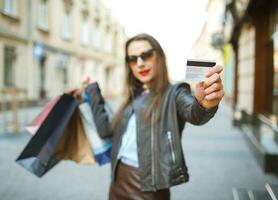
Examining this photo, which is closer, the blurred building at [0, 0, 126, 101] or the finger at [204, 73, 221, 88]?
the finger at [204, 73, 221, 88]

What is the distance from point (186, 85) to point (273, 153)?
3407 mm

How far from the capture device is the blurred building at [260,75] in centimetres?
621

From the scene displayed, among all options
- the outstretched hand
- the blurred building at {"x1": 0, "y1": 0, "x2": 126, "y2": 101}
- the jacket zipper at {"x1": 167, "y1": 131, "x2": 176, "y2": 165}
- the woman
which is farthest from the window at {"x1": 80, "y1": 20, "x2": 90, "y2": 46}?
the outstretched hand

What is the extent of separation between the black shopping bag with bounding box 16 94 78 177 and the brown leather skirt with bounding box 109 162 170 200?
1.25ft

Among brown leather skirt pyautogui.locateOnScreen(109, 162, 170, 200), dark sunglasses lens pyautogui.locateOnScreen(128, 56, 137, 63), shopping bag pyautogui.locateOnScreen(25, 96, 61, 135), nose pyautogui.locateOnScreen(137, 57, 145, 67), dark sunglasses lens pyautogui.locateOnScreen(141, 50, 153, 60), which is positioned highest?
dark sunglasses lens pyautogui.locateOnScreen(141, 50, 153, 60)

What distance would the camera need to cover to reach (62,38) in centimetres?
269

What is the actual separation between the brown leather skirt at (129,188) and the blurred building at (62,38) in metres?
0.67

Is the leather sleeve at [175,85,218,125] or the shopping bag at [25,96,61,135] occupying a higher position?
the leather sleeve at [175,85,218,125]

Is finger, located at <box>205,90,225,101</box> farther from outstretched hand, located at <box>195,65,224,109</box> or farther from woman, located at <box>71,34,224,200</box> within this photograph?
woman, located at <box>71,34,224,200</box>

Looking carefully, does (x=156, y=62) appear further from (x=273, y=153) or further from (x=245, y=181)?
(x=273, y=153)

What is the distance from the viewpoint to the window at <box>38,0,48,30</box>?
2323 millimetres

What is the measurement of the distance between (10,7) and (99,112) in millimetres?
690

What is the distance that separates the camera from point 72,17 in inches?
102

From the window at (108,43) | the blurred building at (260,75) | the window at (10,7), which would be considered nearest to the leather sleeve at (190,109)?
the window at (10,7)
